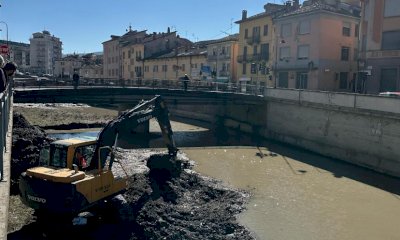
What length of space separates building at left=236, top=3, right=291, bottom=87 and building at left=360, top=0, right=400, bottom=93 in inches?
607

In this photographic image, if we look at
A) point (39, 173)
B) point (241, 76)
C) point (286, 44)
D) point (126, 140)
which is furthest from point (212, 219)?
point (241, 76)

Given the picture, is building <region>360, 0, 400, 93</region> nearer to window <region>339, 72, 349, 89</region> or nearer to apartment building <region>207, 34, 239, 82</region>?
window <region>339, 72, 349, 89</region>

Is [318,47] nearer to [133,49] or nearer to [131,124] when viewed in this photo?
[131,124]

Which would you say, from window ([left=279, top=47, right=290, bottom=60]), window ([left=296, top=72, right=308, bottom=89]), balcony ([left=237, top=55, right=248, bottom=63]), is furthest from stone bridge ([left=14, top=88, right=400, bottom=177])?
balcony ([left=237, top=55, right=248, bottom=63])

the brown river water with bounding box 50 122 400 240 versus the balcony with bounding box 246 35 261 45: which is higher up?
the balcony with bounding box 246 35 261 45

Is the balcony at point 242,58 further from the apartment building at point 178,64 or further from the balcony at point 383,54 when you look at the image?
the balcony at point 383,54

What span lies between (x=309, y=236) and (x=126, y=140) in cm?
2377

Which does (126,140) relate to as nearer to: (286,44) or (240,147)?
(240,147)

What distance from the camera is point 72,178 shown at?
11367mm

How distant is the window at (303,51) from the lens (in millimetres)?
47062

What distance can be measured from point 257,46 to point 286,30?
746cm

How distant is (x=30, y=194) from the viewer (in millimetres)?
11539

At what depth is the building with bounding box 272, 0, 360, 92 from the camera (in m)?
45.4

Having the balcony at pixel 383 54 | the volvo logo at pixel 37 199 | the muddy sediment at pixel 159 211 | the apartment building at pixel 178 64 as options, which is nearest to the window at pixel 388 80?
the balcony at pixel 383 54
